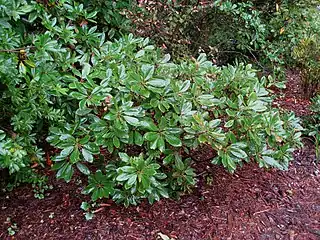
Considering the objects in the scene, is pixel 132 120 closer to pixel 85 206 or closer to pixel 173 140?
pixel 173 140

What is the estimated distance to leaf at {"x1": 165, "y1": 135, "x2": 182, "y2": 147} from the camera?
6.58 ft

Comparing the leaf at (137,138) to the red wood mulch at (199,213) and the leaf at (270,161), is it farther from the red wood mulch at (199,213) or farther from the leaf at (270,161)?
the leaf at (270,161)

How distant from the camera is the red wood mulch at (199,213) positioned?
89.6 inches

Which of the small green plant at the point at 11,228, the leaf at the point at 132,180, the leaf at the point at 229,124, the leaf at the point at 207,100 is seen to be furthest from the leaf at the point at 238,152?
the small green plant at the point at 11,228

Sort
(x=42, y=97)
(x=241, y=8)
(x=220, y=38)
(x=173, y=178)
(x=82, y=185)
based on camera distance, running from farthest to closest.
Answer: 1. (x=220, y=38)
2. (x=241, y=8)
3. (x=82, y=185)
4. (x=173, y=178)
5. (x=42, y=97)

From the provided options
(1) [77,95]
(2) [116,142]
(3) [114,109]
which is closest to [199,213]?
(2) [116,142]

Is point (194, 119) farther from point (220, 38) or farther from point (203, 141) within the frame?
point (220, 38)

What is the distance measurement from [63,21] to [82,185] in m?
0.99

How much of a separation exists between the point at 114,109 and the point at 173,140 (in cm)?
32

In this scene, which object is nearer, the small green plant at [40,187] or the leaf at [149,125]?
the leaf at [149,125]

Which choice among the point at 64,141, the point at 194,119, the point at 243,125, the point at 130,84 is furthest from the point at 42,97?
the point at 243,125

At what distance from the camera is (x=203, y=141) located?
2.01 meters

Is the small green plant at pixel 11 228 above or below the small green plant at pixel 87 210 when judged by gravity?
below

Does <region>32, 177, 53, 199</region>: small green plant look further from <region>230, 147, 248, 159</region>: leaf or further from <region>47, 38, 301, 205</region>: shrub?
<region>230, 147, 248, 159</region>: leaf
